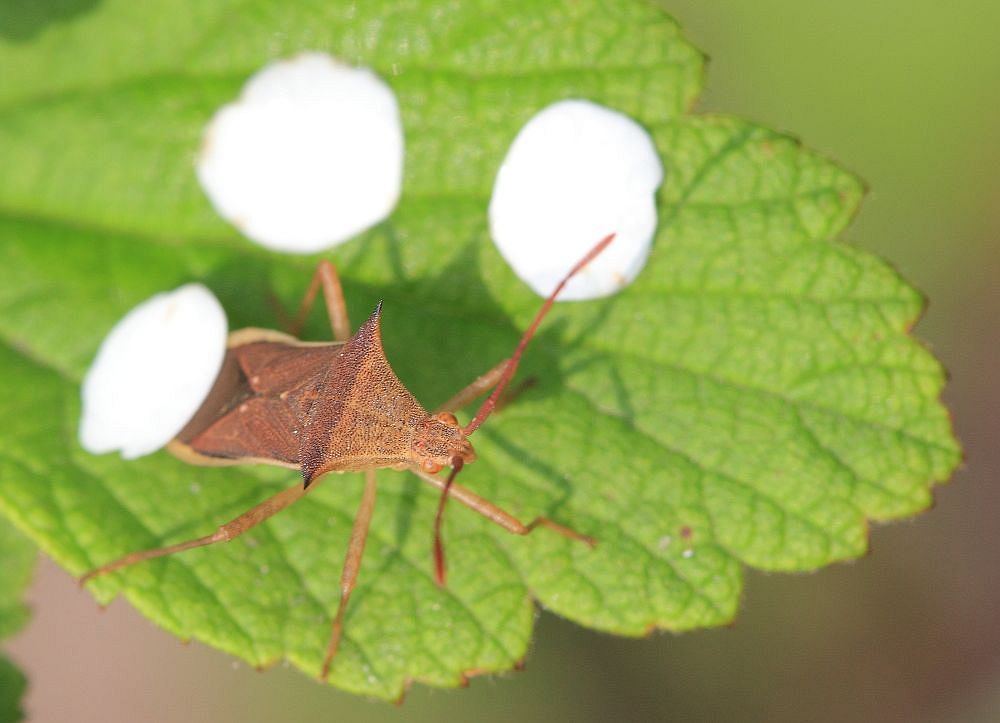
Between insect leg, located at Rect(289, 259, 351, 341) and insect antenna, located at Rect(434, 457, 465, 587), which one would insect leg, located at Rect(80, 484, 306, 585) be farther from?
insect leg, located at Rect(289, 259, 351, 341)

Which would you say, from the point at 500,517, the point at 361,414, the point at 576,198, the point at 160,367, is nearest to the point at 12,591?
the point at 160,367

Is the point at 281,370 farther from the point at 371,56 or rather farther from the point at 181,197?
the point at 371,56

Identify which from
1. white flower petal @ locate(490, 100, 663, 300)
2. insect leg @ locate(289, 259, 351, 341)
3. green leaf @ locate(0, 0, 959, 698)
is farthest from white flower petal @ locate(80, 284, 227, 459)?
white flower petal @ locate(490, 100, 663, 300)

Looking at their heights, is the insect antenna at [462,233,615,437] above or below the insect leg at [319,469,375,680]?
above

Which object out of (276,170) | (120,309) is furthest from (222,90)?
(120,309)

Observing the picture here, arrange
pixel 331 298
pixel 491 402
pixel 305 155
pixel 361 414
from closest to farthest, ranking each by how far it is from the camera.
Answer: pixel 491 402 < pixel 361 414 < pixel 331 298 < pixel 305 155

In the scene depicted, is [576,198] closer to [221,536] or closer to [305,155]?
[305,155]
